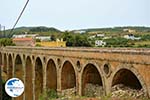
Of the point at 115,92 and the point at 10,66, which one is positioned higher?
the point at 115,92

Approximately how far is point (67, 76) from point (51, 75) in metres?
4.02

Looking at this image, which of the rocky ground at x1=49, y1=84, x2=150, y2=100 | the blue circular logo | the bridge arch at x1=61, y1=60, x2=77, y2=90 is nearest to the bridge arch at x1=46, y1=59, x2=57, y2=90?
the bridge arch at x1=61, y1=60, x2=77, y2=90

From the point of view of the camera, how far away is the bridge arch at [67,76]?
26.4 meters

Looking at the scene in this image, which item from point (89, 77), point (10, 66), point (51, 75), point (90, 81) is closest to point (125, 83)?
point (89, 77)

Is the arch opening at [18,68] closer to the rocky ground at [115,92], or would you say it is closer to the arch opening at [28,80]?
the arch opening at [28,80]

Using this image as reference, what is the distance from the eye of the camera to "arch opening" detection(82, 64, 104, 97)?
73.8 ft

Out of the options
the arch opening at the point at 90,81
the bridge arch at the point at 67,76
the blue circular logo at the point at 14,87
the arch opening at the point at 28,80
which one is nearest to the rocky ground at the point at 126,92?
the arch opening at the point at 90,81

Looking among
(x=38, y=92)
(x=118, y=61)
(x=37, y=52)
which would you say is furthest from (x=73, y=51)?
(x=38, y=92)

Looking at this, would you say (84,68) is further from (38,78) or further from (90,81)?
(38,78)

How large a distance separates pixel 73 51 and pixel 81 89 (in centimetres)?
266

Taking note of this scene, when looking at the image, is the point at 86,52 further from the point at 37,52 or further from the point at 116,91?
the point at 37,52

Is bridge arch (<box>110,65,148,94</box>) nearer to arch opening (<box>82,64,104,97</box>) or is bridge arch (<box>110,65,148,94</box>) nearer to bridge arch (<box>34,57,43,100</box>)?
arch opening (<box>82,64,104,97</box>)

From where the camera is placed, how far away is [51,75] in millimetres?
31094

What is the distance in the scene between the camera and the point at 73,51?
79.4 feet
